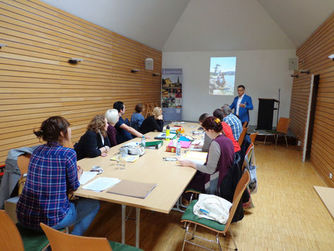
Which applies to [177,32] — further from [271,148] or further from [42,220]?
[42,220]

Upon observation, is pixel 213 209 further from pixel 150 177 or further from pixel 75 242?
pixel 75 242

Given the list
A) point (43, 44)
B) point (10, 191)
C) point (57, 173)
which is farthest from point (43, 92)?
point (57, 173)

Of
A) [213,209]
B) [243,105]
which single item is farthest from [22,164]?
[243,105]

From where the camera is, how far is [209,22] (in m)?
9.21

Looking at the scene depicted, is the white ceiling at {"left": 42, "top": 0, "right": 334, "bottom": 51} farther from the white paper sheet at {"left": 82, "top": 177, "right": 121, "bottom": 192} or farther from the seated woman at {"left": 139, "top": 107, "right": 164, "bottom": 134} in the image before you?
the white paper sheet at {"left": 82, "top": 177, "right": 121, "bottom": 192}

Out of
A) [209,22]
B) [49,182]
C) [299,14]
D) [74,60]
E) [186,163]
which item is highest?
[209,22]

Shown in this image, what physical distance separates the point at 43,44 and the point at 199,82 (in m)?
7.16

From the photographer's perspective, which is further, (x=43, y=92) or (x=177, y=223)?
(x=43, y=92)

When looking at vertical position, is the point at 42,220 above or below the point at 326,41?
below

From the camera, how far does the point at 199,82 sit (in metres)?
10.5

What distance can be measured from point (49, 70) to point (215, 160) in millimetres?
3843

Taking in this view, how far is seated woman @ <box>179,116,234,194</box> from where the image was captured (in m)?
2.62

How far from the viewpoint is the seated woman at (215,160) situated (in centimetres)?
262

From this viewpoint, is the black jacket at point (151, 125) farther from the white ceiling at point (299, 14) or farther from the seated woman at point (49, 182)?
the white ceiling at point (299, 14)
